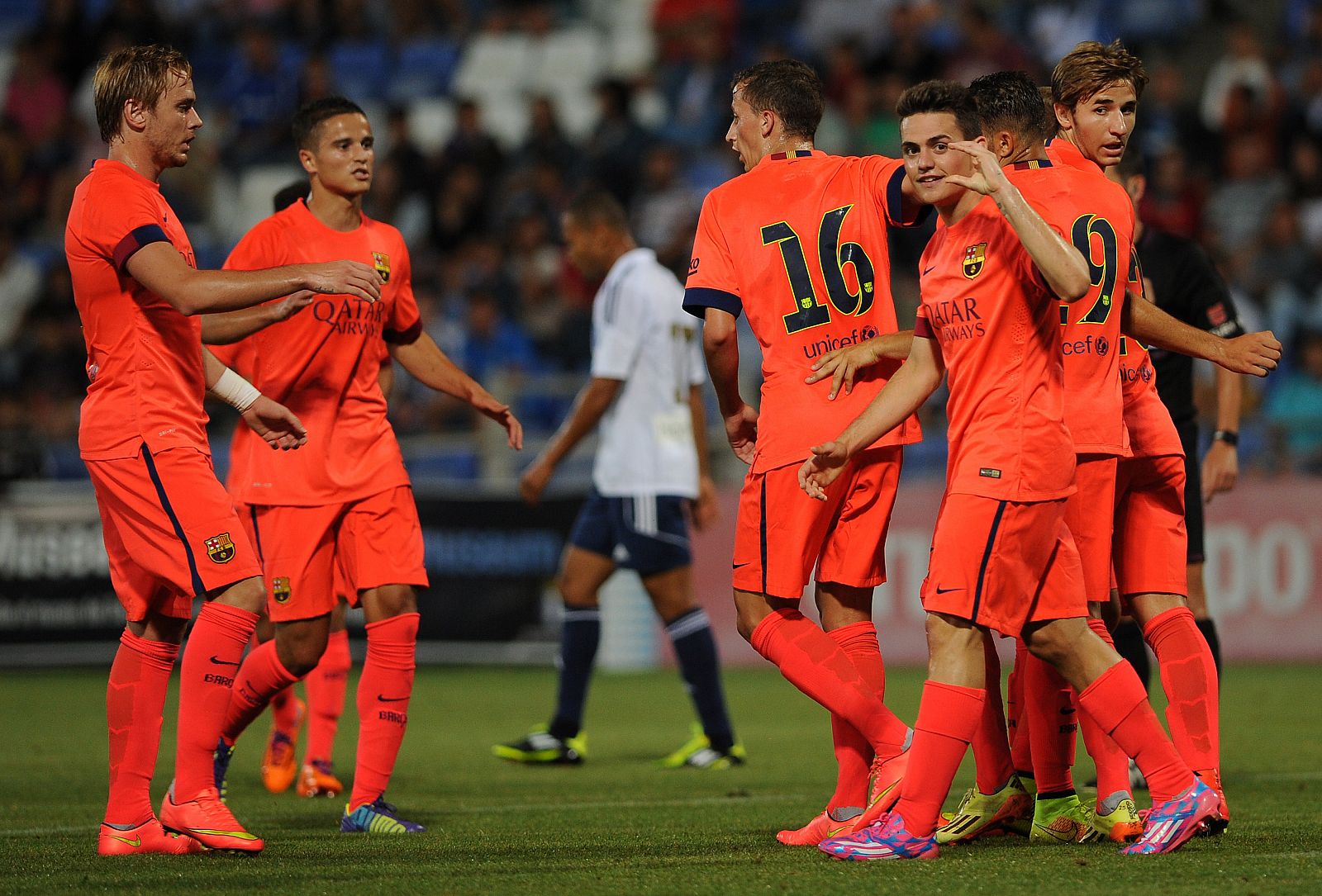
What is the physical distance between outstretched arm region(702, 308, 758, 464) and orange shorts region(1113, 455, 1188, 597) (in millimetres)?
1188

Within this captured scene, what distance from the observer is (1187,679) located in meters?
5.33

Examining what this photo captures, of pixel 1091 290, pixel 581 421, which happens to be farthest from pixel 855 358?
pixel 581 421

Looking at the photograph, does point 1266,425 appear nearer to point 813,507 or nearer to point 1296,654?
point 1296,654

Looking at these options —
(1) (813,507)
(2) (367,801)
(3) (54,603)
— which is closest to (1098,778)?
(1) (813,507)

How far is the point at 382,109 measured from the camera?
20.0 m

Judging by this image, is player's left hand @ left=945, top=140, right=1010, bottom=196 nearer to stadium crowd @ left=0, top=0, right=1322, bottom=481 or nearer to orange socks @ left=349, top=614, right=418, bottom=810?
orange socks @ left=349, top=614, right=418, bottom=810

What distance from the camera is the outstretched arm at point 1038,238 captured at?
4.38 m

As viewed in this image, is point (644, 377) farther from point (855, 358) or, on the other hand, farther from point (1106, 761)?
point (1106, 761)

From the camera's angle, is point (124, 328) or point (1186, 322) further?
point (1186, 322)

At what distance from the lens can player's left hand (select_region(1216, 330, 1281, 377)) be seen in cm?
504

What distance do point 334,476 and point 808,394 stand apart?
1.73 metres

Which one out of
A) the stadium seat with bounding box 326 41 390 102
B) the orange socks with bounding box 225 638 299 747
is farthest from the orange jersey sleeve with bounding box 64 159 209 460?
the stadium seat with bounding box 326 41 390 102

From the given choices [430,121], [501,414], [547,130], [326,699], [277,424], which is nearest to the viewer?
[277,424]

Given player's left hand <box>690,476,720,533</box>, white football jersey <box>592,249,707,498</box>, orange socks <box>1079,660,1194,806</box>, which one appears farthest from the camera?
player's left hand <box>690,476,720,533</box>
